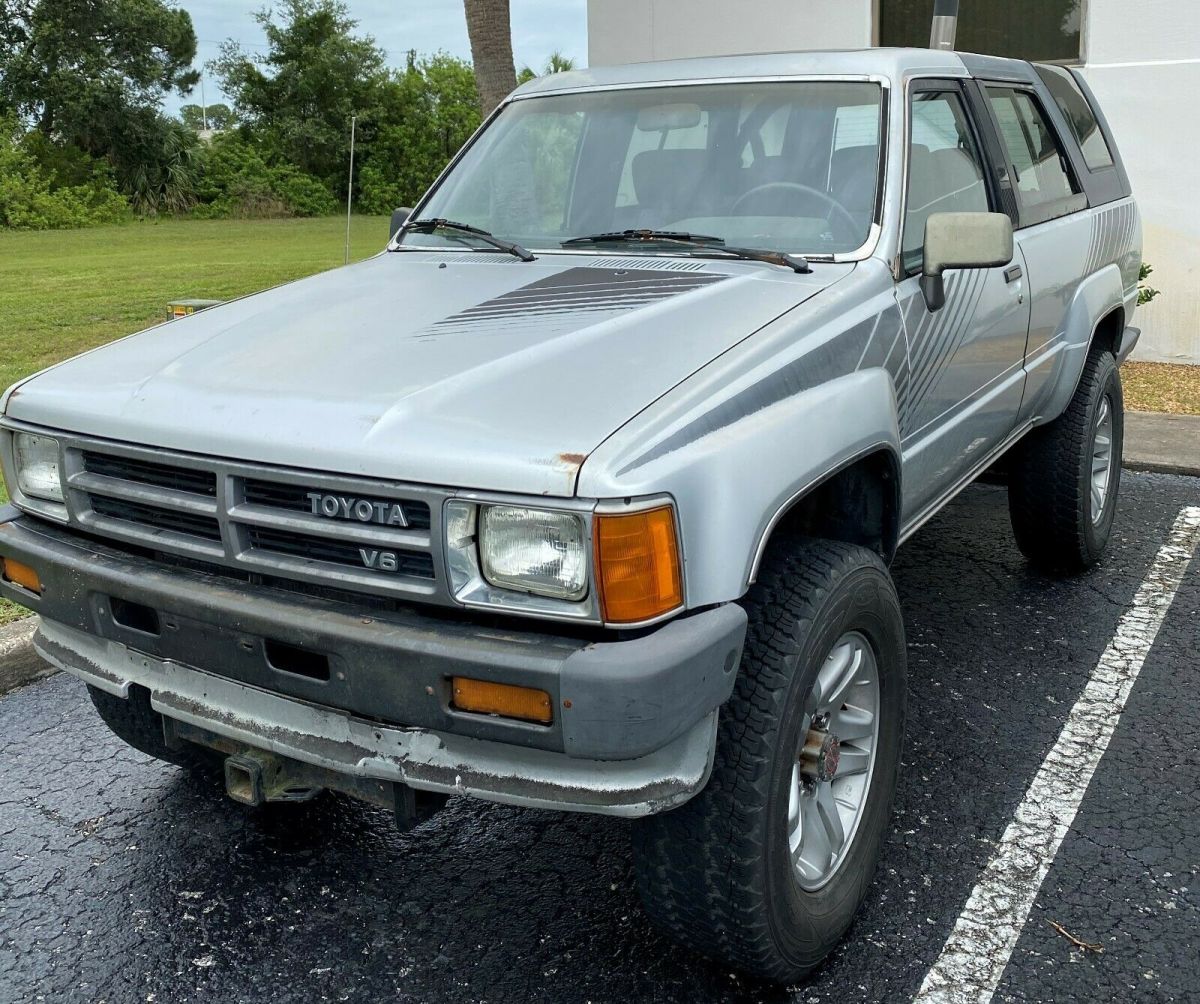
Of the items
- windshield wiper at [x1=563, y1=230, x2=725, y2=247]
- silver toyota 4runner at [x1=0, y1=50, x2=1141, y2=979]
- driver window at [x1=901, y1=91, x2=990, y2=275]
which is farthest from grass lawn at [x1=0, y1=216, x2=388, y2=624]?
driver window at [x1=901, y1=91, x2=990, y2=275]

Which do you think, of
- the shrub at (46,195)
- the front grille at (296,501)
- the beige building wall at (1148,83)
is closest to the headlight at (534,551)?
the front grille at (296,501)

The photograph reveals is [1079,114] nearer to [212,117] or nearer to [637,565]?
[637,565]

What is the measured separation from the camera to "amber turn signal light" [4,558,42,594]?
109 inches

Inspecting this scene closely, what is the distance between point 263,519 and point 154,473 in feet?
1.17

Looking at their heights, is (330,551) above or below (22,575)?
above

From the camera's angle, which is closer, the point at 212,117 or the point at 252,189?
the point at 252,189

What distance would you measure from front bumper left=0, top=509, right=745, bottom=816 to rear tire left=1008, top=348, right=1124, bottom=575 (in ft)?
9.54

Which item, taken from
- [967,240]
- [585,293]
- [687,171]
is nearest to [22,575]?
[585,293]

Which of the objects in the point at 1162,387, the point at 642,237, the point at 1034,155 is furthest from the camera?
the point at 1162,387

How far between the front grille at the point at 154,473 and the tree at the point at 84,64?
32839mm

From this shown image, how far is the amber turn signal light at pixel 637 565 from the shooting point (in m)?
2.14

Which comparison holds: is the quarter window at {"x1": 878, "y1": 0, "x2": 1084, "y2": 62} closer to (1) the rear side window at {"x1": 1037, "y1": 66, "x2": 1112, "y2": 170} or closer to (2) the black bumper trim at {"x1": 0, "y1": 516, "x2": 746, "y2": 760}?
(1) the rear side window at {"x1": 1037, "y1": 66, "x2": 1112, "y2": 170}

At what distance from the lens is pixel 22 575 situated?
2.83 metres

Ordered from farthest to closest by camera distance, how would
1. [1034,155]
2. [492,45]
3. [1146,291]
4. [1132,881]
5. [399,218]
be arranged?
1. [492,45]
2. [1146,291]
3. [1034,155]
4. [399,218]
5. [1132,881]
